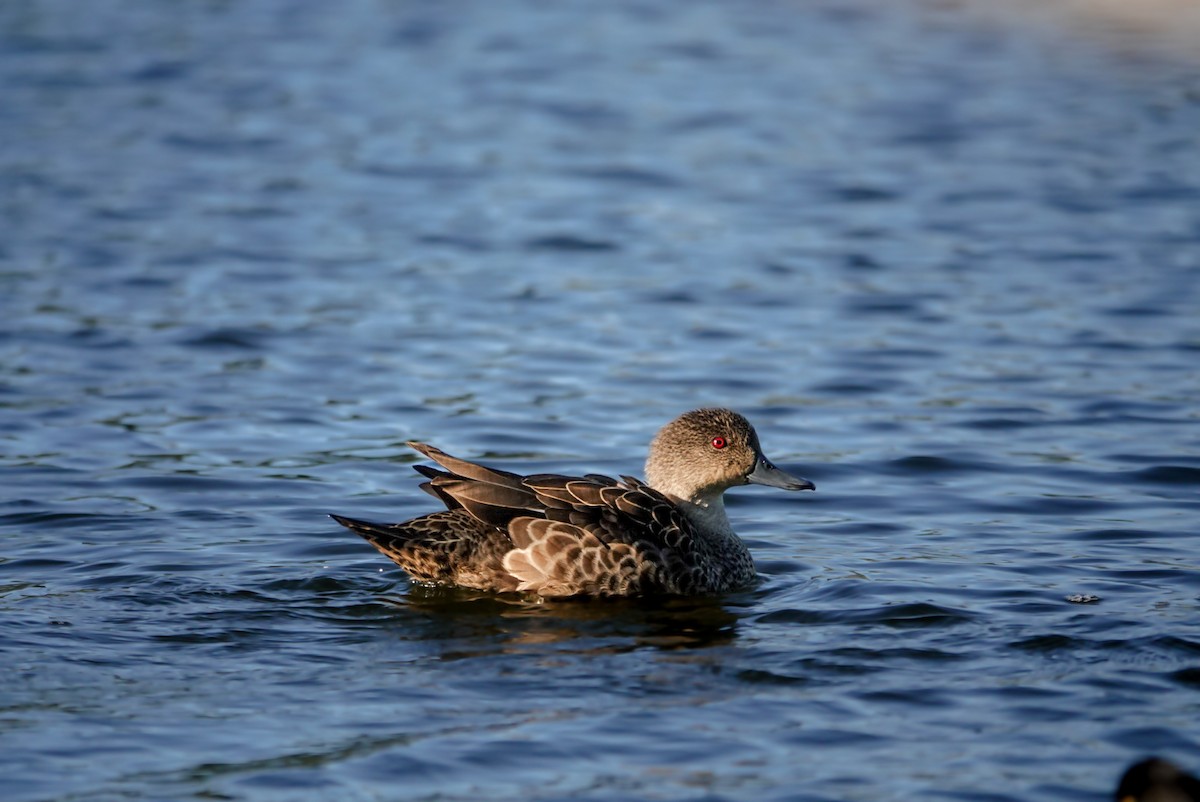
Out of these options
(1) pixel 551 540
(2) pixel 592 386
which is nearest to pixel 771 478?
(1) pixel 551 540

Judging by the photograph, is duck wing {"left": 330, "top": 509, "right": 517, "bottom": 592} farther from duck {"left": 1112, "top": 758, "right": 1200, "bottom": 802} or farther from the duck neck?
duck {"left": 1112, "top": 758, "right": 1200, "bottom": 802}

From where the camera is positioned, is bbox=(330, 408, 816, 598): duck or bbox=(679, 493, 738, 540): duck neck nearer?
bbox=(330, 408, 816, 598): duck

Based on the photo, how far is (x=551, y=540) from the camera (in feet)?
27.5

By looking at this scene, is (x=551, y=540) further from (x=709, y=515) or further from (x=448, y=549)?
(x=709, y=515)

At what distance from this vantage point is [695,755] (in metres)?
6.55

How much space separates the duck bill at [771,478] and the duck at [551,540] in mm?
442

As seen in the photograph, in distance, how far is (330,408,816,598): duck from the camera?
8383 mm

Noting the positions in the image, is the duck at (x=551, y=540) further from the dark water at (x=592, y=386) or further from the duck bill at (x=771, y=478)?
the duck bill at (x=771, y=478)

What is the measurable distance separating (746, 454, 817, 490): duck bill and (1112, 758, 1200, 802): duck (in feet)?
11.5

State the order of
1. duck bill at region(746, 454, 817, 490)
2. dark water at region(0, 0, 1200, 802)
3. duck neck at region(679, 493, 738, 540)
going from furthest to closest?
duck bill at region(746, 454, 817, 490)
duck neck at region(679, 493, 738, 540)
dark water at region(0, 0, 1200, 802)

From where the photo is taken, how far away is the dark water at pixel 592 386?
6793 mm

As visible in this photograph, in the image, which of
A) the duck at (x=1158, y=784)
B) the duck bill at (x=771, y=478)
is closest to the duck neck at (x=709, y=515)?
the duck bill at (x=771, y=478)

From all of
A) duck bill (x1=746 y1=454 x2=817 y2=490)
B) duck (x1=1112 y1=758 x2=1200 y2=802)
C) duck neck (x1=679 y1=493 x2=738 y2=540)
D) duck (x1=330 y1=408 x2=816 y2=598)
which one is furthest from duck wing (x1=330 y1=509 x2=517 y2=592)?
duck (x1=1112 y1=758 x2=1200 y2=802)

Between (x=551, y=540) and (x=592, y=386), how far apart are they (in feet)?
12.7
